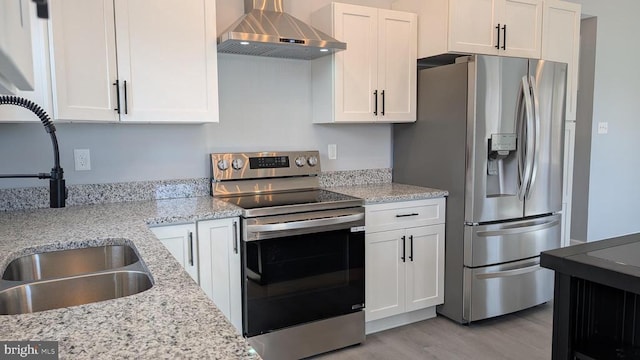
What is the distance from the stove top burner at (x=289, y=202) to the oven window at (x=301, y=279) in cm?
15

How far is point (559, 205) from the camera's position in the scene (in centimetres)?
324

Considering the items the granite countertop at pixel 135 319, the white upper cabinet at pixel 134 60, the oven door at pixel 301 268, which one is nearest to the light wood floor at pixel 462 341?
the oven door at pixel 301 268

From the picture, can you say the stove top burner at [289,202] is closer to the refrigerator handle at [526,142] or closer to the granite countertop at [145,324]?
the granite countertop at [145,324]

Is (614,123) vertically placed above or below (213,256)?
above

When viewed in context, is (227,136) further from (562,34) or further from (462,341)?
(562,34)

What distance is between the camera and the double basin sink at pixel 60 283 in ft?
4.00

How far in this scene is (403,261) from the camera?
293 cm

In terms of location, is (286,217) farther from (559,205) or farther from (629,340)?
(559,205)

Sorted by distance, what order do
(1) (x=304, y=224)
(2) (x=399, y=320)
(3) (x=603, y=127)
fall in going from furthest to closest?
(3) (x=603, y=127), (2) (x=399, y=320), (1) (x=304, y=224)

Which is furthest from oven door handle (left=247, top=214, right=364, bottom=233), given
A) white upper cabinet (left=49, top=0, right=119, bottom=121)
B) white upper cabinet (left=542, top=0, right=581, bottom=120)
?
white upper cabinet (left=542, top=0, right=581, bottom=120)

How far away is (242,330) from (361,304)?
722mm

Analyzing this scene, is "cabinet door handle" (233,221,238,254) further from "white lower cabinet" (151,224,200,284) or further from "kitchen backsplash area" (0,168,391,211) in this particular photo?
"kitchen backsplash area" (0,168,391,211)

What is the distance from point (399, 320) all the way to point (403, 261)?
423mm

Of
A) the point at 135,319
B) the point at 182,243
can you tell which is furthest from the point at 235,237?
the point at 135,319
